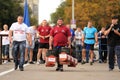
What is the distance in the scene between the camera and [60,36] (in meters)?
16.5

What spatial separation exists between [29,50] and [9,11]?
3025 inches

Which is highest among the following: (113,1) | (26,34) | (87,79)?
(113,1)

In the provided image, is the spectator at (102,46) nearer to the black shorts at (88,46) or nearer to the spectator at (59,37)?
the black shorts at (88,46)

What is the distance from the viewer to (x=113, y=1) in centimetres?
6788

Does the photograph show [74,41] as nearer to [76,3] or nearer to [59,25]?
[59,25]

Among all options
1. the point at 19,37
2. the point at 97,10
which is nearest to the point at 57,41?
the point at 19,37

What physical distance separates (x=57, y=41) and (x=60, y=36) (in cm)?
20

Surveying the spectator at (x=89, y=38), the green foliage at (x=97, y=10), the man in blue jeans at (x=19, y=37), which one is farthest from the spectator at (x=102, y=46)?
the green foliage at (x=97, y=10)

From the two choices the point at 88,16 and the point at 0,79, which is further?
the point at 88,16

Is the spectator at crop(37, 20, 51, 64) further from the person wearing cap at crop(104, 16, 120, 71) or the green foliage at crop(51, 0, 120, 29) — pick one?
the green foliage at crop(51, 0, 120, 29)

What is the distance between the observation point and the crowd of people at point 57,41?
1642 cm

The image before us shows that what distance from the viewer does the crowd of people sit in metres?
16.4

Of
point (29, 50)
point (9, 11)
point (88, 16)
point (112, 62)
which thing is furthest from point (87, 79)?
point (9, 11)

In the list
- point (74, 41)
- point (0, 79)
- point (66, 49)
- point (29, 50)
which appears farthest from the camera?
point (74, 41)
